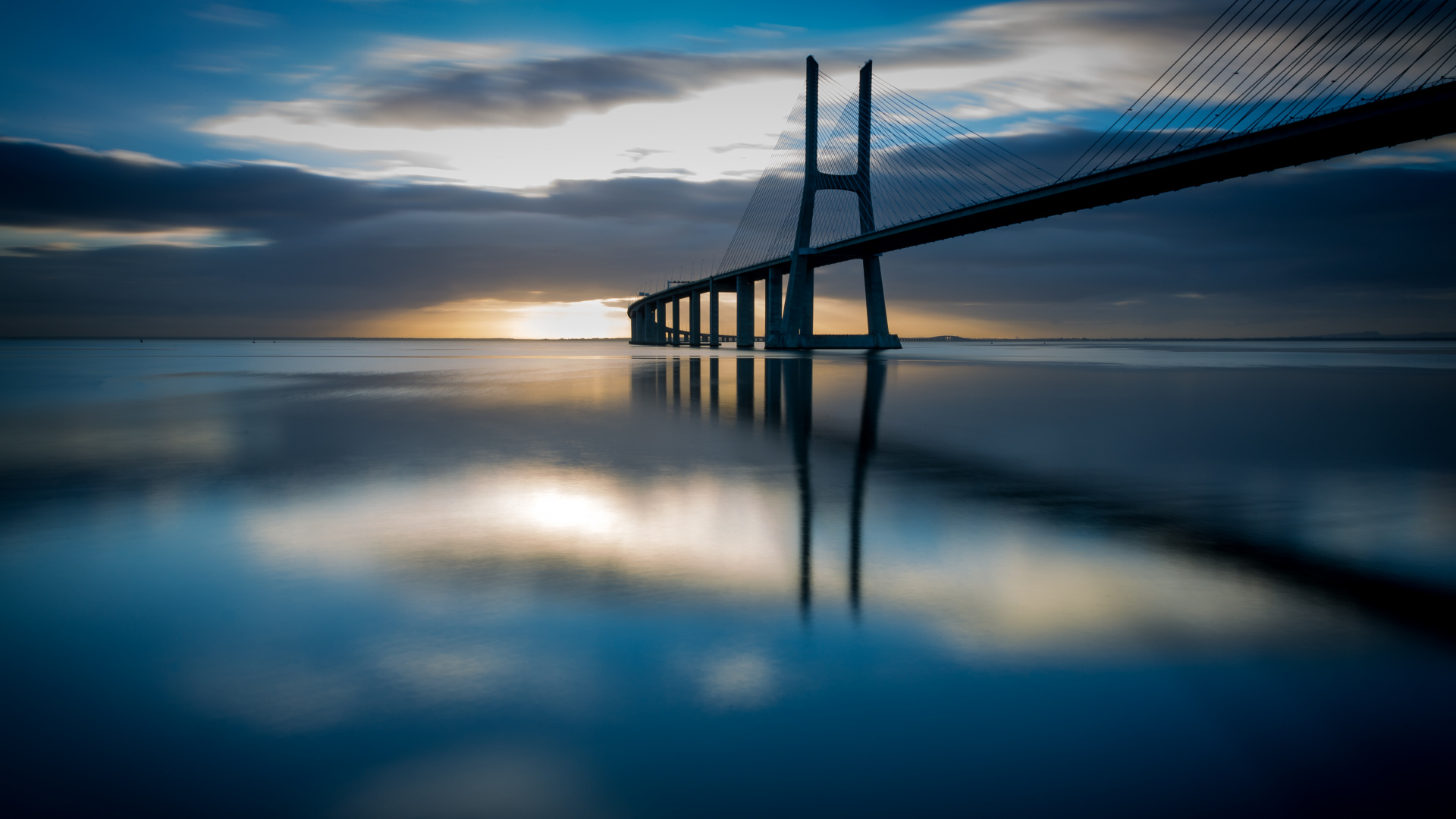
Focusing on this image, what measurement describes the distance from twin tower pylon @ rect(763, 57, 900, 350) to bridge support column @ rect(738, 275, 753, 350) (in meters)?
11.8

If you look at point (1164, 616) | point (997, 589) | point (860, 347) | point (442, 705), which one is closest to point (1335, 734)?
point (1164, 616)

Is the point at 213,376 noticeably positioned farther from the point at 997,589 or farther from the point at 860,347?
the point at 860,347

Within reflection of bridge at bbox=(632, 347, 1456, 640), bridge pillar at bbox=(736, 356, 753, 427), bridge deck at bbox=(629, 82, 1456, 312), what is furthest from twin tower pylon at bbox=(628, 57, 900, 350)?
reflection of bridge at bbox=(632, 347, 1456, 640)

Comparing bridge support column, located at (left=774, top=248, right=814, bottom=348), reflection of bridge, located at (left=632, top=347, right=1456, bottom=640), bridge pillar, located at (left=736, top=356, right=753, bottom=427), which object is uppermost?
bridge support column, located at (left=774, top=248, right=814, bottom=348)

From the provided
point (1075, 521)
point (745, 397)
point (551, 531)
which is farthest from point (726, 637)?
point (745, 397)

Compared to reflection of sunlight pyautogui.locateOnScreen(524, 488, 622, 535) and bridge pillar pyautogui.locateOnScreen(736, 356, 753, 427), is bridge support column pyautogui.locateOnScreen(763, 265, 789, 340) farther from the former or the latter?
reflection of sunlight pyautogui.locateOnScreen(524, 488, 622, 535)

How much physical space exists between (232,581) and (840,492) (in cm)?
461

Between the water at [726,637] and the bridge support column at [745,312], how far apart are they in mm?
61106

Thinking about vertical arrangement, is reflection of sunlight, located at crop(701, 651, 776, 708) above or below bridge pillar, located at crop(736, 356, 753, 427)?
below

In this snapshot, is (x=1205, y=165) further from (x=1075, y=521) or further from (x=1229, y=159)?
(x=1075, y=521)

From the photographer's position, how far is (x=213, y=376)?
27.6m

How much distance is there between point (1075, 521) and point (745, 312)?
64.8m

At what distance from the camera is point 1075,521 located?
5.70 metres

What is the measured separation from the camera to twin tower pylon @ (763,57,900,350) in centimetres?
5297
